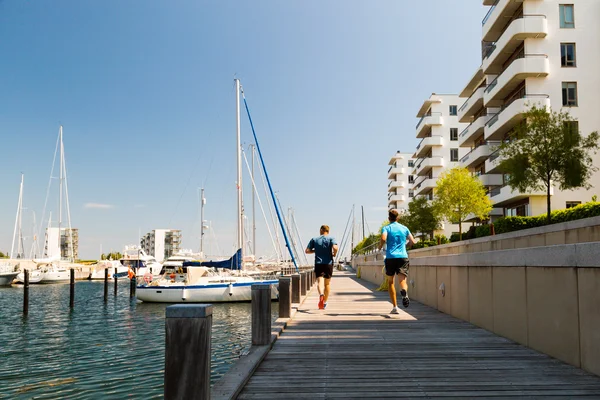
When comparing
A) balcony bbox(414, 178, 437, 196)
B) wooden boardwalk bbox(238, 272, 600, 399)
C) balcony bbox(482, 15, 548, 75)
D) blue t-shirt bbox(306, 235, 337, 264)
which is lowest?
wooden boardwalk bbox(238, 272, 600, 399)

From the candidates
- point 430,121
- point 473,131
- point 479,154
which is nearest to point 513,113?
point 479,154

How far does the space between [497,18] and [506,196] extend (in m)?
13.8

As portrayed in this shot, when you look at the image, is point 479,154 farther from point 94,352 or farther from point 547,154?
point 94,352

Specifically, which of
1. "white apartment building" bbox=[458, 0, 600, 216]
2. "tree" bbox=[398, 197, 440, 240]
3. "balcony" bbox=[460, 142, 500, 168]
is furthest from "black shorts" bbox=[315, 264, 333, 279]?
"tree" bbox=[398, 197, 440, 240]

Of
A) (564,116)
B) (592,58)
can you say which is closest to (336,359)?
(564,116)

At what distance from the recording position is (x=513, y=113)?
36.8 meters

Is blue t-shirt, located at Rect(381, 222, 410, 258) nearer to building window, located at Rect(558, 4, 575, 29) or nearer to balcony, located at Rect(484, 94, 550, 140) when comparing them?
balcony, located at Rect(484, 94, 550, 140)

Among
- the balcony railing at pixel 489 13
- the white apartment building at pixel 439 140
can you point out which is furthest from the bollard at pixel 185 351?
the white apartment building at pixel 439 140

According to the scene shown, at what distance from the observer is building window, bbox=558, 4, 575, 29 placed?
123 feet

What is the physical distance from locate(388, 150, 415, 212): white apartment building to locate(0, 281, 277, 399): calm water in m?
79.1

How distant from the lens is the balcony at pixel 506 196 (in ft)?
119

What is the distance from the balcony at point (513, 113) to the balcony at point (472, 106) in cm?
637

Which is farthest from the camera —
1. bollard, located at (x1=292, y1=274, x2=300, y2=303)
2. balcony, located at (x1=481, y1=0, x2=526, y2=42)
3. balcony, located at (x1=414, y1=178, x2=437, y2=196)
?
balcony, located at (x1=414, y1=178, x2=437, y2=196)

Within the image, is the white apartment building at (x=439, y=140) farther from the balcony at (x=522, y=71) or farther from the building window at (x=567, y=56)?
the building window at (x=567, y=56)
